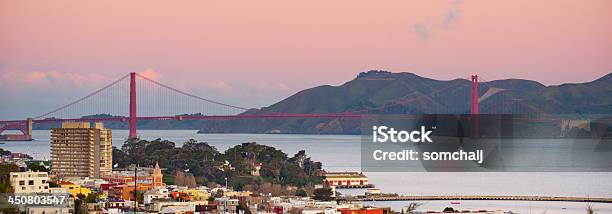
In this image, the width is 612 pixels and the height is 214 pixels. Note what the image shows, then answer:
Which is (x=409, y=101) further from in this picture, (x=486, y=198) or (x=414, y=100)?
(x=486, y=198)

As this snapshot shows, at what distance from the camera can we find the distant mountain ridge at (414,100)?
3259 cm

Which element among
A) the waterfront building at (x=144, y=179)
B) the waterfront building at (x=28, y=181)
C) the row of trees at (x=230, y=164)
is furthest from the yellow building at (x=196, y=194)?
the row of trees at (x=230, y=164)

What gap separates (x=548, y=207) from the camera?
50.9ft

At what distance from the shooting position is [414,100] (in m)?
35.8

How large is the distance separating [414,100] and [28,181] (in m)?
23.8

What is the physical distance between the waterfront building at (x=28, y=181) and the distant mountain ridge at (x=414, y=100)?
1753cm

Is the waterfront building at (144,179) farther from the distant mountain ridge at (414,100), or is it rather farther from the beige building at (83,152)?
the distant mountain ridge at (414,100)

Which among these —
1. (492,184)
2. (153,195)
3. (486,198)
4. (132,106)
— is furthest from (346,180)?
(153,195)

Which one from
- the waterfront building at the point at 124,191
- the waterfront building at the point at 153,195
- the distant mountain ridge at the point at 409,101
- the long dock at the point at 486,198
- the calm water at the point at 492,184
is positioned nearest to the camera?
the waterfront building at the point at 153,195

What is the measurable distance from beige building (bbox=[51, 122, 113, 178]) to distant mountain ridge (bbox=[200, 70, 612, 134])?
11.8 metres

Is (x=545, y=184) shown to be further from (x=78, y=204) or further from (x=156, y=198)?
(x=78, y=204)

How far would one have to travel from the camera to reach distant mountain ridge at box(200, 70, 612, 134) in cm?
3259

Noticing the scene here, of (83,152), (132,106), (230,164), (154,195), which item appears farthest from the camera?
(132,106)

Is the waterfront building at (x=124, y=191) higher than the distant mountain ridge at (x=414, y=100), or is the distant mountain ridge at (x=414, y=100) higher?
the distant mountain ridge at (x=414, y=100)
